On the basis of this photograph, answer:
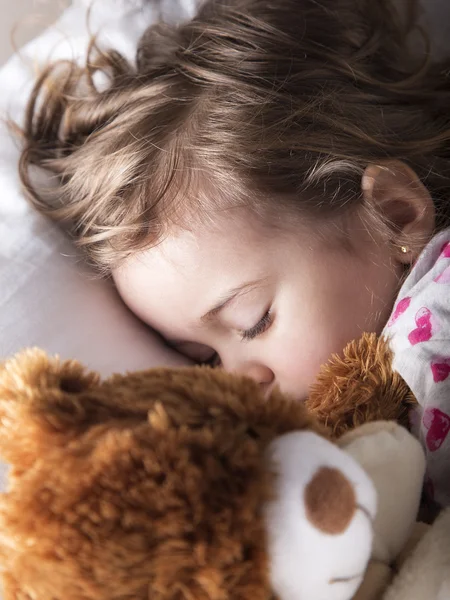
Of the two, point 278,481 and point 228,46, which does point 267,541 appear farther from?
point 228,46

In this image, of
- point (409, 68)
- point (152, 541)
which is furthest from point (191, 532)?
point (409, 68)

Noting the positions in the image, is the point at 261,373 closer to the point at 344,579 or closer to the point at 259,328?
the point at 259,328

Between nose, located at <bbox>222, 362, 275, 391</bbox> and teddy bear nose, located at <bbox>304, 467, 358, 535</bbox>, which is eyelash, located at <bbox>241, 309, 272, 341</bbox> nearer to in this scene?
nose, located at <bbox>222, 362, 275, 391</bbox>

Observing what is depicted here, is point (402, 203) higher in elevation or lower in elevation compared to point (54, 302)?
lower

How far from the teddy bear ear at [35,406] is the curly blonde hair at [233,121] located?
15.6 inches

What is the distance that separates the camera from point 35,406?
41 cm

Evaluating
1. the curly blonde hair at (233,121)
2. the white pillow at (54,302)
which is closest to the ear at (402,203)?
the curly blonde hair at (233,121)

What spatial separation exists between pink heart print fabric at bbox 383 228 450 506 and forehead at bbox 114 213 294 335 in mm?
166

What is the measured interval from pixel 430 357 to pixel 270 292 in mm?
204

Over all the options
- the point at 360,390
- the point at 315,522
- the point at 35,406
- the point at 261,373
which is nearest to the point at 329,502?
the point at 315,522

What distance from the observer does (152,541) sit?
0.37m

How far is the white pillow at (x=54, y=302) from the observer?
835mm

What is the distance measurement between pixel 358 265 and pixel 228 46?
0.38 meters

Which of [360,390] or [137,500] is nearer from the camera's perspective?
[137,500]
